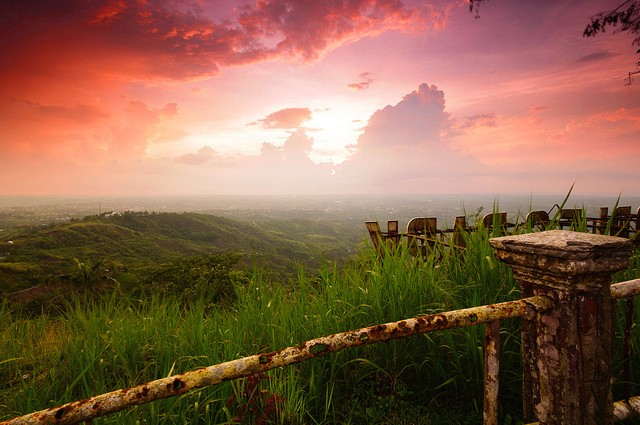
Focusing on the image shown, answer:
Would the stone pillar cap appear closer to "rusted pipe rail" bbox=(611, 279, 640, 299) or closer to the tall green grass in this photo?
"rusted pipe rail" bbox=(611, 279, 640, 299)

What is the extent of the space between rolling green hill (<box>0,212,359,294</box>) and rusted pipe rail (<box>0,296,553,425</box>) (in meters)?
2.19

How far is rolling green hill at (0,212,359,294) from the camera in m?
43.2

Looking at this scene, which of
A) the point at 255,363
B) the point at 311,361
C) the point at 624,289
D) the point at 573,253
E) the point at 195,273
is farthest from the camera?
the point at 195,273

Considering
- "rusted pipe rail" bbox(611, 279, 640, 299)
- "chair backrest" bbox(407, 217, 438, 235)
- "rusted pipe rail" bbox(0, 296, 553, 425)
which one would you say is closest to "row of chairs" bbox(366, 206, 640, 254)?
"chair backrest" bbox(407, 217, 438, 235)

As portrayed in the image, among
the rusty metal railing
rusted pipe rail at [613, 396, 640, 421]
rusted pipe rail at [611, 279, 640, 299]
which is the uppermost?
rusted pipe rail at [611, 279, 640, 299]

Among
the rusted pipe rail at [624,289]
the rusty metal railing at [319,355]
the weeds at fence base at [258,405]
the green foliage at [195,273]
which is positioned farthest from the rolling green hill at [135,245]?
the rusted pipe rail at [624,289]

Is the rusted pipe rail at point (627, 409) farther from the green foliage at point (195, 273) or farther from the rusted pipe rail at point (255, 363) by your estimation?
the green foliage at point (195, 273)

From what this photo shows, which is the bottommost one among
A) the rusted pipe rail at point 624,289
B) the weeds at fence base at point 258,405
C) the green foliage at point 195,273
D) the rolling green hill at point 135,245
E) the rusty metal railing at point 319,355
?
the rolling green hill at point 135,245

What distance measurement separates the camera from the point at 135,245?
256ft

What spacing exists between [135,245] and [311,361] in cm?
8831

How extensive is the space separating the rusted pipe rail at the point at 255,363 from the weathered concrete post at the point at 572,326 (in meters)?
0.10

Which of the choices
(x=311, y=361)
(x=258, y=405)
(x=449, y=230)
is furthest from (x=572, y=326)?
(x=449, y=230)

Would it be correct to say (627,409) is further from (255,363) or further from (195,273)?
(195,273)

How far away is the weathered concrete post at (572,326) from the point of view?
139 centimetres
